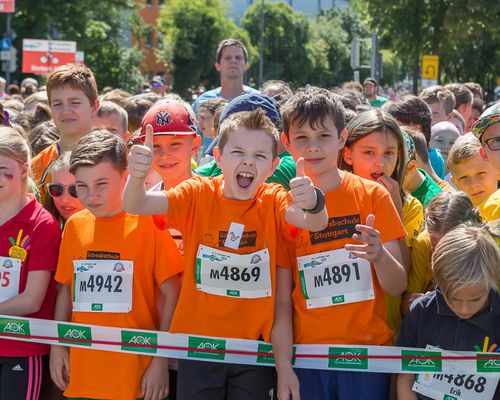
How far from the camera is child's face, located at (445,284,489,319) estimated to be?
11.3ft

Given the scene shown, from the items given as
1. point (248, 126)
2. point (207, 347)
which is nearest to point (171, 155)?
point (248, 126)

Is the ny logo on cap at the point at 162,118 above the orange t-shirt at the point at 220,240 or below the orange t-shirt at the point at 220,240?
above

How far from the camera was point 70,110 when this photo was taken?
5578mm

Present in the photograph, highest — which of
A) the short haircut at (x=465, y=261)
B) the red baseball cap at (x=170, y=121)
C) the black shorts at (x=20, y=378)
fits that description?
the red baseball cap at (x=170, y=121)

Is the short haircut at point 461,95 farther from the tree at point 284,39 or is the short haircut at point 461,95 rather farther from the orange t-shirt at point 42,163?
the tree at point 284,39

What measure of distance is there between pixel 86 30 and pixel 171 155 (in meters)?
42.5

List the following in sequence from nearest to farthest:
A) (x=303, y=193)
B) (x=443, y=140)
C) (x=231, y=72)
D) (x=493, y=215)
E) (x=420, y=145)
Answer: (x=303, y=193) < (x=493, y=215) < (x=420, y=145) < (x=443, y=140) < (x=231, y=72)

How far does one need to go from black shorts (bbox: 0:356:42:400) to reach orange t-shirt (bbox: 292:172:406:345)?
140cm

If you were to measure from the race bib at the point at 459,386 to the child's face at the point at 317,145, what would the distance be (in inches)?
38.1

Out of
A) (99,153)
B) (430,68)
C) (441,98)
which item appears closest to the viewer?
(99,153)

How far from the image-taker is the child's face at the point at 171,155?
436cm

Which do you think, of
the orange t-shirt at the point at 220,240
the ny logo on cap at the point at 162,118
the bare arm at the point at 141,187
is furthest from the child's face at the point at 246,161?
the ny logo on cap at the point at 162,118

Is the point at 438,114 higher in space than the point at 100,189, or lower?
higher

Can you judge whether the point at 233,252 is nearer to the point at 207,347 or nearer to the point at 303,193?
the point at 207,347
